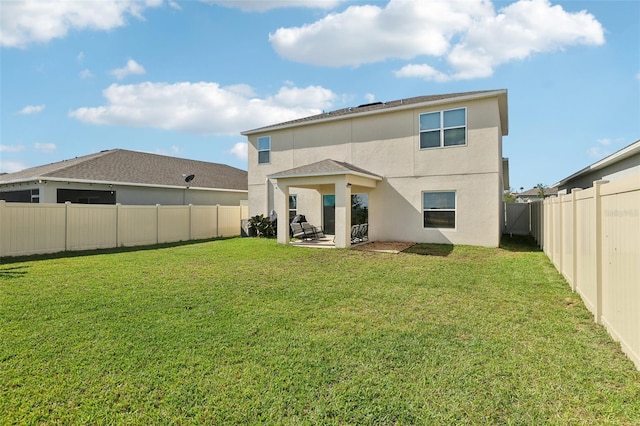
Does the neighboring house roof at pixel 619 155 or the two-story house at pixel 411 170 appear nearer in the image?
the neighboring house roof at pixel 619 155

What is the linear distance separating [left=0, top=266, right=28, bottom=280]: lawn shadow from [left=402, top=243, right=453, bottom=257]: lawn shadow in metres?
11.3

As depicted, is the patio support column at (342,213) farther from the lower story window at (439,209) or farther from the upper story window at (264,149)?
the upper story window at (264,149)

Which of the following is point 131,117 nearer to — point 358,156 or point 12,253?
point 12,253

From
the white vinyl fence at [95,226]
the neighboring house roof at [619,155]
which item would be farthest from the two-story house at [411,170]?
the white vinyl fence at [95,226]

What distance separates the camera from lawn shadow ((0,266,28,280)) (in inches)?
316

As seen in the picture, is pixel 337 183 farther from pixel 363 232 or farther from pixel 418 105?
pixel 418 105

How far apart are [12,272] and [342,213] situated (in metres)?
9.98

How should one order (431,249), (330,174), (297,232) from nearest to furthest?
1. (431,249)
2. (330,174)
3. (297,232)

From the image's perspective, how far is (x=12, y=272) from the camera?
8531mm

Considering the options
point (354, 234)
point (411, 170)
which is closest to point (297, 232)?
point (354, 234)

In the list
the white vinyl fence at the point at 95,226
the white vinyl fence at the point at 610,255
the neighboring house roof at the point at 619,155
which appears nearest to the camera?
the white vinyl fence at the point at 610,255

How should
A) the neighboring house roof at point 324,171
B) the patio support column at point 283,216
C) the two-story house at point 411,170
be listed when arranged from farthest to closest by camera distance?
the patio support column at point 283,216 → the two-story house at point 411,170 → the neighboring house roof at point 324,171

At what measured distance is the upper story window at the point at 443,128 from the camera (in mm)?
13234

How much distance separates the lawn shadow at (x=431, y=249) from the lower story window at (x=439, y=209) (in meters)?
0.99
